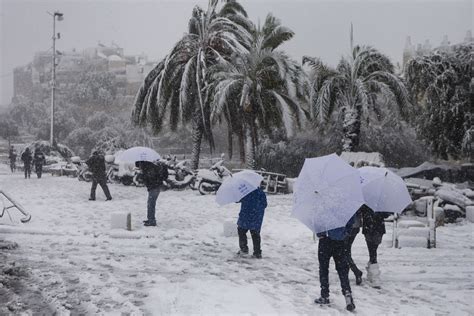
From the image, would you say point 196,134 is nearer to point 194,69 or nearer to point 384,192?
point 194,69

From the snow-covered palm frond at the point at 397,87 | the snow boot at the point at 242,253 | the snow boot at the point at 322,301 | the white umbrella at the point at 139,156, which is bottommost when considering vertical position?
the snow boot at the point at 322,301

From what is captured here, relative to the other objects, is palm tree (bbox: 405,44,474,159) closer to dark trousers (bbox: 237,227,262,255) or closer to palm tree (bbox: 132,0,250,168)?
palm tree (bbox: 132,0,250,168)

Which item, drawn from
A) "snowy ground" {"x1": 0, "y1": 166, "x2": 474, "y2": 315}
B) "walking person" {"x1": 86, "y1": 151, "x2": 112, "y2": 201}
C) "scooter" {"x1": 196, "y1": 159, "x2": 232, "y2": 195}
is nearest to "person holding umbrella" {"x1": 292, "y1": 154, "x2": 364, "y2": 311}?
"snowy ground" {"x1": 0, "y1": 166, "x2": 474, "y2": 315}

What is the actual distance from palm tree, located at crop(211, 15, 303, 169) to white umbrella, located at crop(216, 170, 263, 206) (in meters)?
6.98

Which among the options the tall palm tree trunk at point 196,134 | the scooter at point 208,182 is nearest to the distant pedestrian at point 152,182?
the scooter at point 208,182

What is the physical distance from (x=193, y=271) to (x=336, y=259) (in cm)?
191

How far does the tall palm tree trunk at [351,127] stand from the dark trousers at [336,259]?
926 centimetres

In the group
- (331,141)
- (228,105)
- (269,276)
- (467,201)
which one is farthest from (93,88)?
(269,276)

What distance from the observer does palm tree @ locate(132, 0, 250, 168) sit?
14.4m

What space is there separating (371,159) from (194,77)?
240 inches

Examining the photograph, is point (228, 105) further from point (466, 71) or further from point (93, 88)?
point (93, 88)

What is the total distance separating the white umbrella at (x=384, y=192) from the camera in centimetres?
539

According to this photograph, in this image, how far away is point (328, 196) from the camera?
440cm

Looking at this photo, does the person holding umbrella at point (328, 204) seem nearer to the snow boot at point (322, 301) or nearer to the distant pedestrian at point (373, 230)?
the snow boot at point (322, 301)
